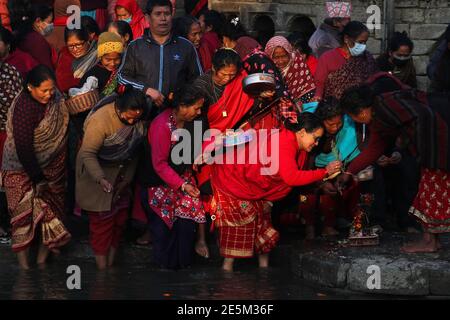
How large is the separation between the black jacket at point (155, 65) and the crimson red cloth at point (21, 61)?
1001 mm

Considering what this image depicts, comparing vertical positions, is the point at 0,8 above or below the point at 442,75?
above

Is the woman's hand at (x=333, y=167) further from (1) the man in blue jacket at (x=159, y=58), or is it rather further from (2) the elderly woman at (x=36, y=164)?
(2) the elderly woman at (x=36, y=164)

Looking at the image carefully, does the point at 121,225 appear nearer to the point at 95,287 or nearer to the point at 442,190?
the point at 95,287

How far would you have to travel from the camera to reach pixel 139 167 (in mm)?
11023

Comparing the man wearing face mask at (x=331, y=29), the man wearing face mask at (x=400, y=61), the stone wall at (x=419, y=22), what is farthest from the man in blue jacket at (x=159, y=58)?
the stone wall at (x=419, y=22)

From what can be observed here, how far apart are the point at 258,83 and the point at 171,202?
1.17 metres

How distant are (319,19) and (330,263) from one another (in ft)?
16.5

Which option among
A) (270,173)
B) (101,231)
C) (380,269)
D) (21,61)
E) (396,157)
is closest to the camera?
(380,269)

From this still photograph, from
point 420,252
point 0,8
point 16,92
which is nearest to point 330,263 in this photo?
point 420,252

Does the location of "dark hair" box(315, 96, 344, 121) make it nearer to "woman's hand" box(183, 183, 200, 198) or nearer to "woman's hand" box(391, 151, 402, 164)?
"woman's hand" box(391, 151, 402, 164)

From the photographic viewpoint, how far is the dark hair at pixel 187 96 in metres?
10.5

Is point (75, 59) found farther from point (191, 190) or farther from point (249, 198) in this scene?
point (249, 198)

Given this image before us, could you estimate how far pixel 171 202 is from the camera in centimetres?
1087

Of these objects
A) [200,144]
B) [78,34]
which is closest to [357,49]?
[200,144]
